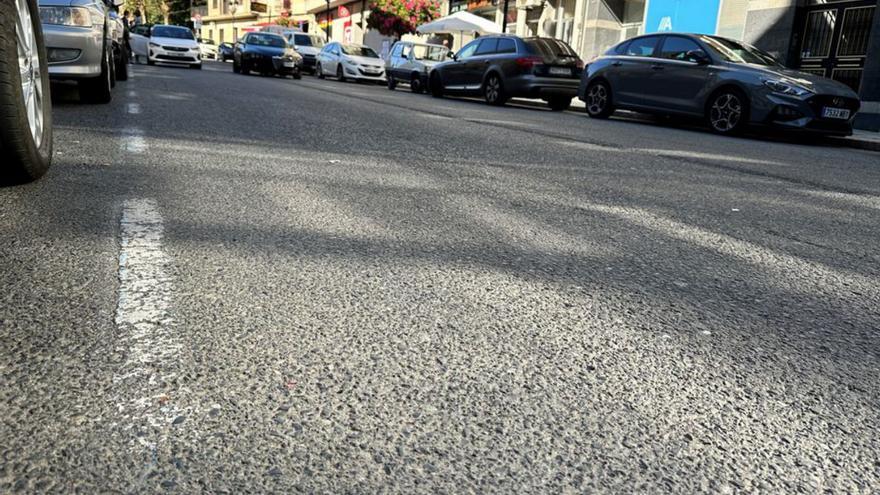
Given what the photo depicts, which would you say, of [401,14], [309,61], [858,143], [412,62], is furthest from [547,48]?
[401,14]

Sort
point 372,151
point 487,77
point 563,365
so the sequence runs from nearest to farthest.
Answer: point 563,365 < point 372,151 < point 487,77

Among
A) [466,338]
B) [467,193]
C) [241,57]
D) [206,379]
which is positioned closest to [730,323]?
[466,338]

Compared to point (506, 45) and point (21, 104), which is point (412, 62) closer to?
point (506, 45)

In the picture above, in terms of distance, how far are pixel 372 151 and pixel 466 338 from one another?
415 cm

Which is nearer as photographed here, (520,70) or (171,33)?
(520,70)

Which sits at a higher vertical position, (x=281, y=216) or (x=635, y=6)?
(x=635, y=6)

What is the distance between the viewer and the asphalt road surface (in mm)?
1468

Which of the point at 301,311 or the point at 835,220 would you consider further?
the point at 835,220

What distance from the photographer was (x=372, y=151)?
608cm

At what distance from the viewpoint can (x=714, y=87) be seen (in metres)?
11.3

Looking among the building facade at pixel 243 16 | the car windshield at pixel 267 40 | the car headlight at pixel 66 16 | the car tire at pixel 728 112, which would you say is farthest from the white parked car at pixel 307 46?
the building facade at pixel 243 16

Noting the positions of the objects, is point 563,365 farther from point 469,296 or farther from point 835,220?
point 835,220

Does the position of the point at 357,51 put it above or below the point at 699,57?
above

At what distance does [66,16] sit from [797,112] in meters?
9.06
